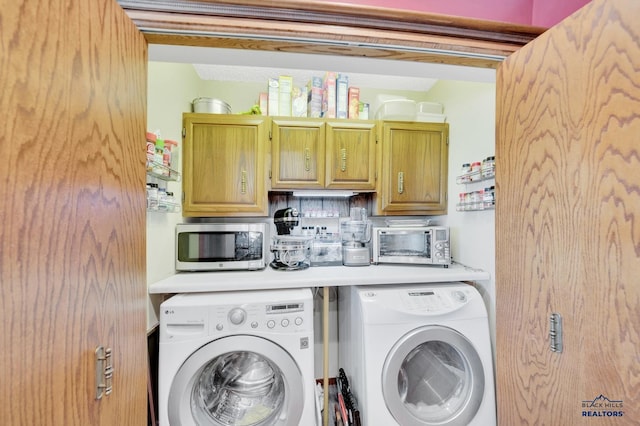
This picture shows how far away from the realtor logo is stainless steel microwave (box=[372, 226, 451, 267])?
1.14 m

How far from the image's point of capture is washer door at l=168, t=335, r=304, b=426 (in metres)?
1.19

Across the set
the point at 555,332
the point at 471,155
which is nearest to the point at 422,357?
the point at 555,332

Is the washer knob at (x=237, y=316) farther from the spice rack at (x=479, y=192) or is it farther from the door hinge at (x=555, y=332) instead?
the spice rack at (x=479, y=192)

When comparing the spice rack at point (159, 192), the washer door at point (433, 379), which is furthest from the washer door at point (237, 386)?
the spice rack at point (159, 192)

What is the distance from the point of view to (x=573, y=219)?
634 millimetres

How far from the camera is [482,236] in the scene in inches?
64.1

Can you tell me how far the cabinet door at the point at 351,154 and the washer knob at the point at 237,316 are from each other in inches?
41.1

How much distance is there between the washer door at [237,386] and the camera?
119 cm

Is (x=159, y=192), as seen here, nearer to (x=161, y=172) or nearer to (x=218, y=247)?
(x=161, y=172)

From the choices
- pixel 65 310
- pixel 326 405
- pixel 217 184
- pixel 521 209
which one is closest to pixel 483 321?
pixel 521 209

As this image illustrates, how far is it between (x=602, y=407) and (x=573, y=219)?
456 mm

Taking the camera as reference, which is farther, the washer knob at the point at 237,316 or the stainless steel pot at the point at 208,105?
the stainless steel pot at the point at 208,105

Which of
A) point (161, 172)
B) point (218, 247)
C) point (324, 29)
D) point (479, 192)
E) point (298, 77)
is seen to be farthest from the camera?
point (298, 77)

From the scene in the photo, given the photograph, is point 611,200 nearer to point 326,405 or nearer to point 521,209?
point 521,209
